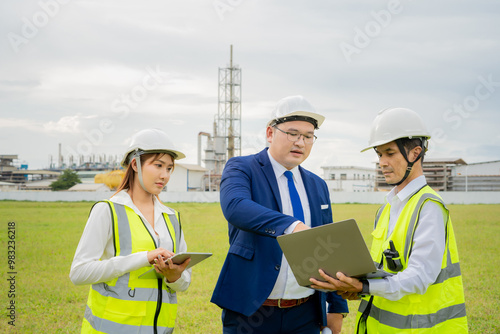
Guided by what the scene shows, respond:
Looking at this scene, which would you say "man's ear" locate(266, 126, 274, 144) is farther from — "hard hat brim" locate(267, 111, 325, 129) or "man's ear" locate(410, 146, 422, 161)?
"man's ear" locate(410, 146, 422, 161)

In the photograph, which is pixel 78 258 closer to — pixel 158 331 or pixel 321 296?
pixel 158 331

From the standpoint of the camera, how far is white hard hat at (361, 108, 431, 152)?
108 inches

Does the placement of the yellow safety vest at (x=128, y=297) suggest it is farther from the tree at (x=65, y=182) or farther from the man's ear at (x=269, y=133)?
the tree at (x=65, y=182)

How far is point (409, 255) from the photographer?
248 cm

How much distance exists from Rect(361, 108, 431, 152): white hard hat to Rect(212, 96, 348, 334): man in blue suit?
1.42 feet

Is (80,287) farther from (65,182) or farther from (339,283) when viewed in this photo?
(65,182)

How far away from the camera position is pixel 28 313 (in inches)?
268

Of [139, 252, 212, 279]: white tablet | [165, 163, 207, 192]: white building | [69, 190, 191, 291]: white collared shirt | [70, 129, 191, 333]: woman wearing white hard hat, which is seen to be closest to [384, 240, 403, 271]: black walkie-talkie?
[139, 252, 212, 279]: white tablet

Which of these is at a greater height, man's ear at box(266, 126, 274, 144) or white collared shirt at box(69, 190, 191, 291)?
man's ear at box(266, 126, 274, 144)

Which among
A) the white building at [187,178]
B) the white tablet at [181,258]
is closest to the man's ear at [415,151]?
A: the white tablet at [181,258]

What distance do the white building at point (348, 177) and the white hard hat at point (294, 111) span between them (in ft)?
201

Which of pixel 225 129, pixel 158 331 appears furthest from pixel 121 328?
pixel 225 129

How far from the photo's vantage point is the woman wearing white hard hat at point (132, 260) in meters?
2.69

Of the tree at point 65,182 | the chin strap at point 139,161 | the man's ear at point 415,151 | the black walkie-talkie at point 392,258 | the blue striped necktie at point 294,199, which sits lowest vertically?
the tree at point 65,182
